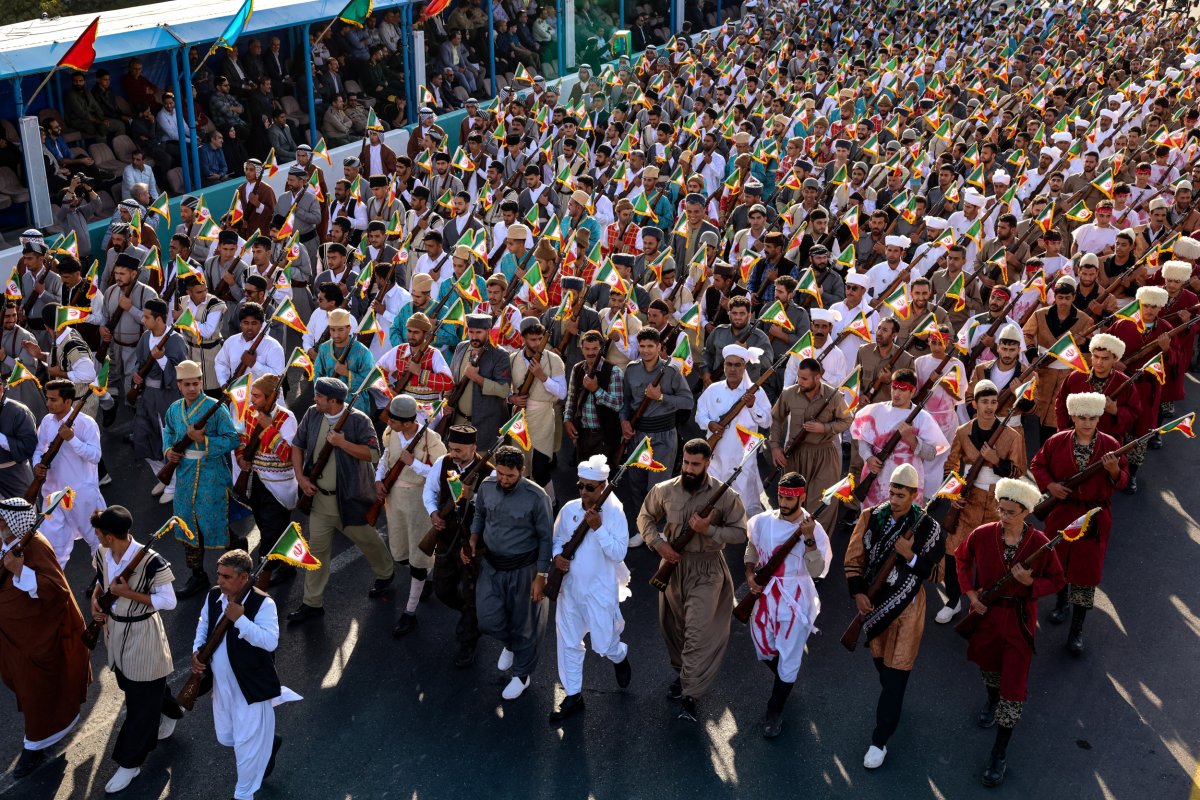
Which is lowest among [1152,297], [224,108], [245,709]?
[245,709]

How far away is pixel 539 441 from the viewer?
8.93 meters

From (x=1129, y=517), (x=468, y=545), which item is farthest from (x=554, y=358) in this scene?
(x=1129, y=517)

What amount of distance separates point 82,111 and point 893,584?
12.1 meters

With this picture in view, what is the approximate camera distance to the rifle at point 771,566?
6559mm

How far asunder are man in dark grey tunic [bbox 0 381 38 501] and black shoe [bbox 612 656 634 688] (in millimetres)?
4023

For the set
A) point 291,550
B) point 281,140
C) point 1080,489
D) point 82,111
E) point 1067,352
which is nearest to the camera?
point 291,550

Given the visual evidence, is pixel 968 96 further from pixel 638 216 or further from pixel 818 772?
pixel 818 772

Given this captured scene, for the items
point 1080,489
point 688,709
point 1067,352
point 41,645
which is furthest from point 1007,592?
point 41,645

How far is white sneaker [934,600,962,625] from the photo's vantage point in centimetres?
783

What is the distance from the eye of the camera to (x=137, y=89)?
51.4ft

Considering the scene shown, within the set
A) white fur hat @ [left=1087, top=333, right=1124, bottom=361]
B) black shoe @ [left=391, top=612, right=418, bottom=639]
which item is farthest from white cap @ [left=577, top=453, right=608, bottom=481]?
white fur hat @ [left=1087, top=333, right=1124, bottom=361]

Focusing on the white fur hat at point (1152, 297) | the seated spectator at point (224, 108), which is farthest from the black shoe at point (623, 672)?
the seated spectator at point (224, 108)

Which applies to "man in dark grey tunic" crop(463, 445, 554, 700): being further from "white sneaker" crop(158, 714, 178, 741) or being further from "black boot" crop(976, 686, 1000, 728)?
"black boot" crop(976, 686, 1000, 728)

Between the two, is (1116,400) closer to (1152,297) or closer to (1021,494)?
(1152,297)
